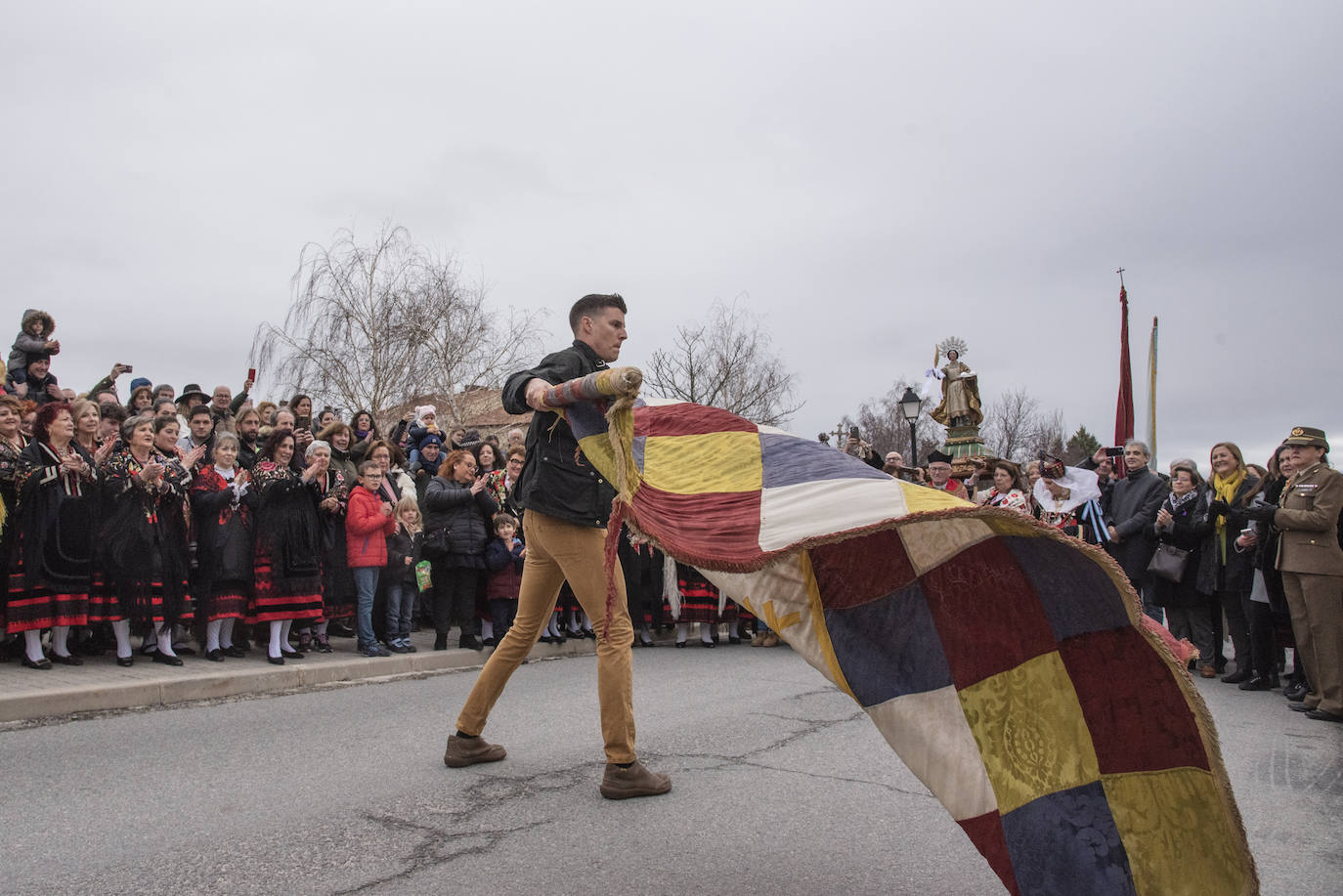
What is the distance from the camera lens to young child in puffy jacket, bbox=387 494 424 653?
952 centimetres

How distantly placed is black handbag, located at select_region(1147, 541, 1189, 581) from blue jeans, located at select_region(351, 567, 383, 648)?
7422mm

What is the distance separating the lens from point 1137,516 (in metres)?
10.4

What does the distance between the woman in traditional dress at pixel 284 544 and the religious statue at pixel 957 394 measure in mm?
18906

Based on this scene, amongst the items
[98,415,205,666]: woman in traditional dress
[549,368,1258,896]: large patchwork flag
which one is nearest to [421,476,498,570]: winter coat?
[98,415,205,666]: woman in traditional dress

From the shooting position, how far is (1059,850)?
2834 mm

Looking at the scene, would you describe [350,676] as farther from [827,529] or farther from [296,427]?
[827,529]

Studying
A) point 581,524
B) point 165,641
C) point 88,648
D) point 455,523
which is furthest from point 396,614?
point 581,524

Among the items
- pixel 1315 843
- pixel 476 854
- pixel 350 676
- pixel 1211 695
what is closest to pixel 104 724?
pixel 350 676

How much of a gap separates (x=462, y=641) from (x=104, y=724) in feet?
13.1

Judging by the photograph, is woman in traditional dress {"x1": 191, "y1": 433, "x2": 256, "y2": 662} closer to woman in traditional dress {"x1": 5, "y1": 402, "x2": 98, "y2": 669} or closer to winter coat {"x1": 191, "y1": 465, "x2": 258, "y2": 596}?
winter coat {"x1": 191, "y1": 465, "x2": 258, "y2": 596}

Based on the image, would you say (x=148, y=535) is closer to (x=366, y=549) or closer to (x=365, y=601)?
(x=366, y=549)

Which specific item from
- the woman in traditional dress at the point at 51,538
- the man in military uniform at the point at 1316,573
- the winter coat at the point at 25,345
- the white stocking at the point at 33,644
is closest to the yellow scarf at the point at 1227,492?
the man in military uniform at the point at 1316,573

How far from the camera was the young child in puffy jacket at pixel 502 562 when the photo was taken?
10.0 m

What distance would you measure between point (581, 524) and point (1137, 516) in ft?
25.9
